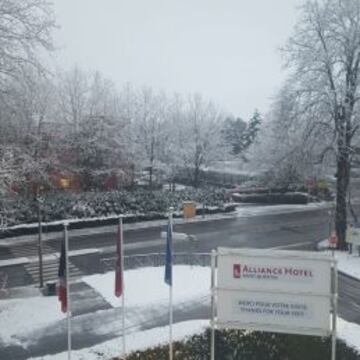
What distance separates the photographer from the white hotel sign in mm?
12984

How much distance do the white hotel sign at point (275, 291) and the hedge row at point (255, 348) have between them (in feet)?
7.77

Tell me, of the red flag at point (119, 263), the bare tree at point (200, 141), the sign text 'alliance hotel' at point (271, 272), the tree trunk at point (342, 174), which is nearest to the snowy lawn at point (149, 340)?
the red flag at point (119, 263)

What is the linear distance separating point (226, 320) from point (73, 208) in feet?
88.6

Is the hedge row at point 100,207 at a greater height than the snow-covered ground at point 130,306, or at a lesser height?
greater

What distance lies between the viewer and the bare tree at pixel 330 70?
103 feet

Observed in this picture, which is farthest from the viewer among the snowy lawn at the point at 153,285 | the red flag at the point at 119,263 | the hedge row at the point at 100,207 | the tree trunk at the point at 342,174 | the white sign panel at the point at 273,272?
the hedge row at the point at 100,207

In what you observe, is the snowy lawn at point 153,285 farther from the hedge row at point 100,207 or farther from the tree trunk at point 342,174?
the hedge row at point 100,207

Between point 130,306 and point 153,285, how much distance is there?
2546 mm

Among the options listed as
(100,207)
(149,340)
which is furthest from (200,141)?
(149,340)

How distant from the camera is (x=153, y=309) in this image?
21.8 m

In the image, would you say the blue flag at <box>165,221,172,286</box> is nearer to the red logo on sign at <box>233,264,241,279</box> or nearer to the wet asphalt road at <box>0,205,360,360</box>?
the red logo on sign at <box>233,264,241,279</box>

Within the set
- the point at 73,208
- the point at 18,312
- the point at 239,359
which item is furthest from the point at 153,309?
the point at 73,208

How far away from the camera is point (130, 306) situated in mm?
22172

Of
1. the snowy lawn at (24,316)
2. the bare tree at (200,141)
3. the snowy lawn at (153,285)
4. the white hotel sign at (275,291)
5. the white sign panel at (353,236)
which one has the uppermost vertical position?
the bare tree at (200,141)
